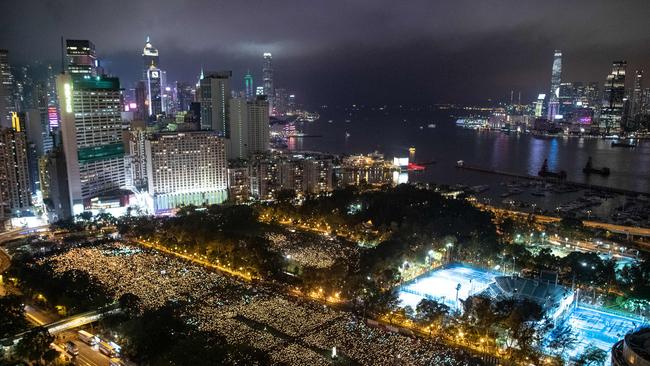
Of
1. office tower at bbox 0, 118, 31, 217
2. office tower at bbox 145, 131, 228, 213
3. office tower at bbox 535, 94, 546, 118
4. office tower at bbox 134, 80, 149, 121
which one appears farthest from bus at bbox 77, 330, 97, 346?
office tower at bbox 535, 94, 546, 118

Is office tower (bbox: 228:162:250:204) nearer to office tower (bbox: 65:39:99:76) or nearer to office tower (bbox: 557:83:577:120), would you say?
office tower (bbox: 65:39:99:76)

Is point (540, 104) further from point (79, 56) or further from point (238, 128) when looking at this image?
point (79, 56)

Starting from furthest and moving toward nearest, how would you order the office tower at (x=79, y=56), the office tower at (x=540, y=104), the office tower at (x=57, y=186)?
1. the office tower at (x=540, y=104)
2. the office tower at (x=79, y=56)
3. the office tower at (x=57, y=186)

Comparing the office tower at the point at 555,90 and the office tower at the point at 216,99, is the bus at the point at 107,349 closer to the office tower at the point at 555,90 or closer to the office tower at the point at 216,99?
the office tower at the point at 216,99

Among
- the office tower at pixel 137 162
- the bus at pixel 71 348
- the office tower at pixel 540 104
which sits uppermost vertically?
the office tower at pixel 540 104

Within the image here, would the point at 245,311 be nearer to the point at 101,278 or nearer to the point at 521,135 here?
the point at 101,278

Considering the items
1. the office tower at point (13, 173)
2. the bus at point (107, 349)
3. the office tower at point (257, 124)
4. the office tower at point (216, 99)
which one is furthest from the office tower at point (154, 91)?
the bus at point (107, 349)

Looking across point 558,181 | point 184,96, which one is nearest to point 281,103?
point 184,96

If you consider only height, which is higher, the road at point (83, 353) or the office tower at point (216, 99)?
the office tower at point (216, 99)
